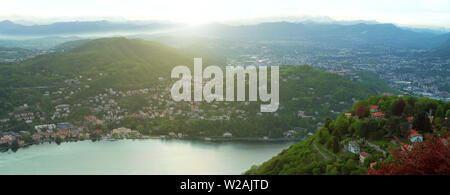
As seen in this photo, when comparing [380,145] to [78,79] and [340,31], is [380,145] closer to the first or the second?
[78,79]

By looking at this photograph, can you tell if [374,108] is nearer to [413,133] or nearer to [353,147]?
[413,133]

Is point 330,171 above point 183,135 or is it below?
above

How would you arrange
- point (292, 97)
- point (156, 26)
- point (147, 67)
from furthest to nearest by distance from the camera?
1. point (156, 26)
2. point (147, 67)
3. point (292, 97)

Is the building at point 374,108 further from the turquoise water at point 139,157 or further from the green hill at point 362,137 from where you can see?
the turquoise water at point 139,157

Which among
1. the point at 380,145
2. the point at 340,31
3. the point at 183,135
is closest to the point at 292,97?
the point at 183,135

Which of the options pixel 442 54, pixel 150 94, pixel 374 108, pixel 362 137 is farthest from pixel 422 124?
pixel 442 54

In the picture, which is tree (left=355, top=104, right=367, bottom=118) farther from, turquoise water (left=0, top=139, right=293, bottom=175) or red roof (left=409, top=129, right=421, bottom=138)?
turquoise water (left=0, top=139, right=293, bottom=175)

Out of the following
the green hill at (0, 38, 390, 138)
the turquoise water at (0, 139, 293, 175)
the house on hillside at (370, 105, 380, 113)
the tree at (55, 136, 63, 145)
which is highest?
the house on hillside at (370, 105, 380, 113)

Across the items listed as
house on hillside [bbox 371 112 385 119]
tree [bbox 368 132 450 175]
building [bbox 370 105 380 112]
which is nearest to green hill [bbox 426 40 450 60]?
building [bbox 370 105 380 112]

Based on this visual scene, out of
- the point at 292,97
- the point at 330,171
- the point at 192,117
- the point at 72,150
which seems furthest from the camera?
the point at 292,97
